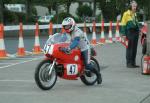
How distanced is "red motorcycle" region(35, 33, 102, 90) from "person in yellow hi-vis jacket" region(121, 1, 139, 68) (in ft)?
13.3

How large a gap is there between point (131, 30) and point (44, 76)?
5101mm

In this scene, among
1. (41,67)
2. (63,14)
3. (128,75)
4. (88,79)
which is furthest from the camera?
(63,14)

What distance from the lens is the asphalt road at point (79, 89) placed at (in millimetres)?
10039

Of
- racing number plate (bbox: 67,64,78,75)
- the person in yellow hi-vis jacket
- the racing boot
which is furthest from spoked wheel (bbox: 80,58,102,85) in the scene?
the person in yellow hi-vis jacket

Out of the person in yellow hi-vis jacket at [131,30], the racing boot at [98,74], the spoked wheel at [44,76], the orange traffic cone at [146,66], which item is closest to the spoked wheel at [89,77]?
the racing boot at [98,74]

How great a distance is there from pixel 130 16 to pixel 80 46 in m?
4.14

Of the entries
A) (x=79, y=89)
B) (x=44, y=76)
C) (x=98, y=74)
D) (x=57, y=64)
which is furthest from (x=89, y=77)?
(x=44, y=76)

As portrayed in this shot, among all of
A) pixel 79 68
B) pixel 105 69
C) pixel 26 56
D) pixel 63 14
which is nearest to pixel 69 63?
pixel 79 68

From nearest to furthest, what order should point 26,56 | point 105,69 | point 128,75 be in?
point 128,75
point 105,69
point 26,56

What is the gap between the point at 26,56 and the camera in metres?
20.0

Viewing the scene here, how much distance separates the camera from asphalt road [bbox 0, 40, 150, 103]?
32.9ft

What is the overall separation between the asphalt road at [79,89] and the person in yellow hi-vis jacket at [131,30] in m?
0.36

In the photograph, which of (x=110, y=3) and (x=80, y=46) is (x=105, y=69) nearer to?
(x=80, y=46)

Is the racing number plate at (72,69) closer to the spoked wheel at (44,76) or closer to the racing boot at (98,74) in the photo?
the spoked wheel at (44,76)
